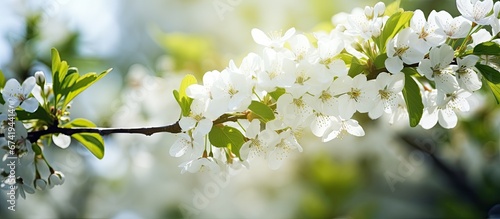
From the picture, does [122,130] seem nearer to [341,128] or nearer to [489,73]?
[341,128]

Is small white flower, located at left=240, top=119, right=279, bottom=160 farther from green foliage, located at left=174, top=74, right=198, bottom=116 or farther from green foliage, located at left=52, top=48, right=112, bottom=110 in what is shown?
green foliage, located at left=52, top=48, right=112, bottom=110

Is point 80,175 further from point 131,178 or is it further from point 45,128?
point 45,128

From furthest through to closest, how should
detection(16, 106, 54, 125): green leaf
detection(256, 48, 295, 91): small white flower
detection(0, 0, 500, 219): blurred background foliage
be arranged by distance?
detection(0, 0, 500, 219): blurred background foliage < detection(16, 106, 54, 125): green leaf < detection(256, 48, 295, 91): small white flower

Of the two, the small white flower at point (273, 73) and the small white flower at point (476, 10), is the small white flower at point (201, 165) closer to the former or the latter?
the small white flower at point (273, 73)

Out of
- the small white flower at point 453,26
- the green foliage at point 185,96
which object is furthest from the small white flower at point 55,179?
the small white flower at point 453,26

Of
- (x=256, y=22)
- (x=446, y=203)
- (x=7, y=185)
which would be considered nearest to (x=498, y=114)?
(x=446, y=203)

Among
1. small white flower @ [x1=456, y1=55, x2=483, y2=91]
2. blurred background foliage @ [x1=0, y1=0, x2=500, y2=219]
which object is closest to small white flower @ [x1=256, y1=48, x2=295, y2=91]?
small white flower @ [x1=456, y1=55, x2=483, y2=91]
